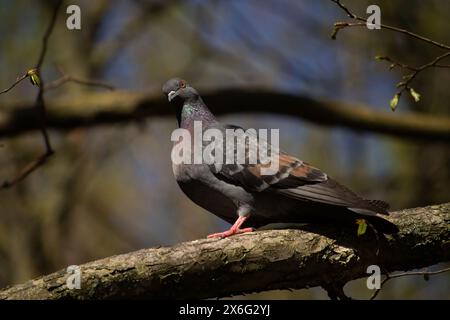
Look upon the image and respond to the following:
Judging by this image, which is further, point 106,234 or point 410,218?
point 106,234

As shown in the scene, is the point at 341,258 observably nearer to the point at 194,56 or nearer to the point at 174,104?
the point at 174,104

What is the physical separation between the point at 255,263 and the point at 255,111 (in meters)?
4.27

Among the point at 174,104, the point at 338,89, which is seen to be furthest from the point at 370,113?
the point at 174,104

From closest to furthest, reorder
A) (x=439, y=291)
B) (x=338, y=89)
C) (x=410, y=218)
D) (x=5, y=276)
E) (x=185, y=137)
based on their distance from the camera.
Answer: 1. (x=410, y=218)
2. (x=185, y=137)
3. (x=5, y=276)
4. (x=439, y=291)
5. (x=338, y=89)

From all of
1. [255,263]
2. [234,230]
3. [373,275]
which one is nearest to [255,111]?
[234,230]

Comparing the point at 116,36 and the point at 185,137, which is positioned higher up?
the point at 116,36

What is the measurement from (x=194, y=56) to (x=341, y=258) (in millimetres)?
6298

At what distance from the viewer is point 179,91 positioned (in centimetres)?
549

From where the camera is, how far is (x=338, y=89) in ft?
33.4
